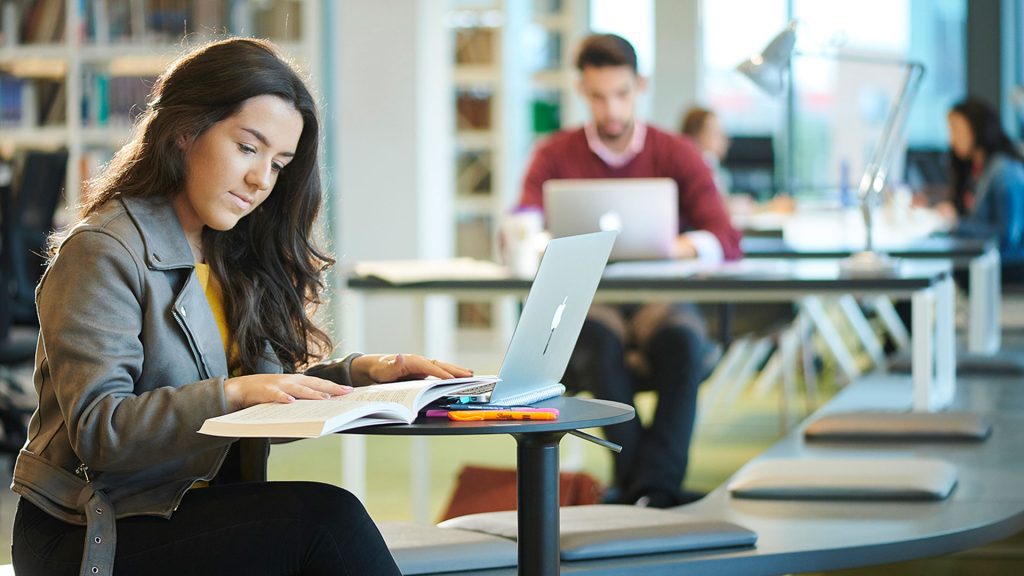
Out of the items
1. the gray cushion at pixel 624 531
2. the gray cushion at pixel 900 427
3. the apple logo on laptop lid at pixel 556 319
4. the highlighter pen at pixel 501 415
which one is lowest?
the gray cushion at pixel 900 427

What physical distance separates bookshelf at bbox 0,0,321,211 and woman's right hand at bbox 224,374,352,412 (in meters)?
4.91

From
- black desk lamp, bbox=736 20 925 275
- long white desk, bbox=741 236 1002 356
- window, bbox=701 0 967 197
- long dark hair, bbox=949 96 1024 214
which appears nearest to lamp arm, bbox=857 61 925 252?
black desk lamp, bbox=736 20 925 275

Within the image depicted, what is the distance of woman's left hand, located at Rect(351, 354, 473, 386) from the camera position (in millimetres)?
1807

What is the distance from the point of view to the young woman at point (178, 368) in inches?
63.2

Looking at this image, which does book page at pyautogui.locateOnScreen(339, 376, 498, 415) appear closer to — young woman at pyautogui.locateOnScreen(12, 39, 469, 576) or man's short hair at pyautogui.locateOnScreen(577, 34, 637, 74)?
young woman at pyautogui.locateOnScreen(12, 39, 469, 576)

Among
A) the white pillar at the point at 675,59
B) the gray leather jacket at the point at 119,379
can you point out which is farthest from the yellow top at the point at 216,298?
the white pillar at the point at 675,59

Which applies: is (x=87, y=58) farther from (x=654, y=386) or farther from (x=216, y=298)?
(x=216, y=298)

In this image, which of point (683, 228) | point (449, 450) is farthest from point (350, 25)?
point (683, 228)

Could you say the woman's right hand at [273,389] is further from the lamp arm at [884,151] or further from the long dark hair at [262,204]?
the lamp arm at [884,151]

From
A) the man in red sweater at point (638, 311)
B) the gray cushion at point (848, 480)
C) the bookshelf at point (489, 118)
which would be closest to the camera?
the gray cushion at point (848, 480)

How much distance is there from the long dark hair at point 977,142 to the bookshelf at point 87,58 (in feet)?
10.1

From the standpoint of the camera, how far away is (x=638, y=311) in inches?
153

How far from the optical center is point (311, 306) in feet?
6.97

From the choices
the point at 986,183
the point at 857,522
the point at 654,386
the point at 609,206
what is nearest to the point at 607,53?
the point at 609,206
